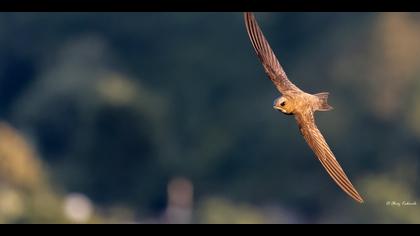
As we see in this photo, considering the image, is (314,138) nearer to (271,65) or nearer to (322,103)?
(322,103)

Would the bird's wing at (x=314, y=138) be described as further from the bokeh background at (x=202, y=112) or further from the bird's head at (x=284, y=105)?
the bokeh background at (x=202, y=112)

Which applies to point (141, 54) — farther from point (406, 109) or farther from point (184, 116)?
point (406, 109)

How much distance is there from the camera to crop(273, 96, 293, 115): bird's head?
594 cm

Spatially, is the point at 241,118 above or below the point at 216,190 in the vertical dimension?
above

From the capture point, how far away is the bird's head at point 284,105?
5941mm

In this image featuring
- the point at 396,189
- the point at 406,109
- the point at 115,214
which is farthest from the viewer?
the point at 406,109

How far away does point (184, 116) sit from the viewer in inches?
1394

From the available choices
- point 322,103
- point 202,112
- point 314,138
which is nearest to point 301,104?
point 322,103

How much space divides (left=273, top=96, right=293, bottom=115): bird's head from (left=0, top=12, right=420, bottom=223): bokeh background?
2007cm

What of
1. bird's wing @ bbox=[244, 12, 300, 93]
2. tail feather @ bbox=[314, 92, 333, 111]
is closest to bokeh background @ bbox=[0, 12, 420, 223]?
bird's wing @ bbox=[244, 12, 300, 93]

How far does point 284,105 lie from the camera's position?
19.7 feet

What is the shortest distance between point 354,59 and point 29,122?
9.11 meters

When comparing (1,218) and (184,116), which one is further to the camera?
(184,116)
